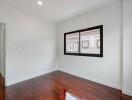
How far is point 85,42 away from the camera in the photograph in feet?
12.2

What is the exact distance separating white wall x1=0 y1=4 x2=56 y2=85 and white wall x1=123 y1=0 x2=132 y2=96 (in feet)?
10.3

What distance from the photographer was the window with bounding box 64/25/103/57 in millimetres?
3264

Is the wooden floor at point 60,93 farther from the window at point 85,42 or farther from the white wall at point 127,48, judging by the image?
the window at point 85,42

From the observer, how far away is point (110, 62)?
116 inches

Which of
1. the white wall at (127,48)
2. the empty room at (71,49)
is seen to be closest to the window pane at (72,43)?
the empty room at (71,49)

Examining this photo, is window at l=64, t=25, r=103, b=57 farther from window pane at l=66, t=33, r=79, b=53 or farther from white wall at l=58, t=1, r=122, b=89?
white wall at l=58, t=1, r=122, b=89

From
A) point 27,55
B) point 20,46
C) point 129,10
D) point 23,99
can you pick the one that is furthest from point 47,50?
point 129,10

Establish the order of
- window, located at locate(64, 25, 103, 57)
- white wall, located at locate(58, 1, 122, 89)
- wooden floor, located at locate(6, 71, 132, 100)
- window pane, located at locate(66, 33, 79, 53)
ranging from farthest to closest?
1. window pane, located at locate(66, 33, 79, 53)
2. window, located at locate(64, 25, 103, 57)
3. white wall, located at locate(58, 1, 122, 89)
4. wooden floor, located at locate(6, 71, 132, 100)

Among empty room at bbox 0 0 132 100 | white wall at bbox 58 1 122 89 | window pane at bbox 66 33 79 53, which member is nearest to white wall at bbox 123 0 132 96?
empty room at bbox 0 0 132 100

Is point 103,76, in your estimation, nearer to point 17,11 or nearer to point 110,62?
point 110,62

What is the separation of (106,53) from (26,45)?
2880 mm

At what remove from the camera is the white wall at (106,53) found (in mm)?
2789

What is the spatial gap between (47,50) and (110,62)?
2750 mm

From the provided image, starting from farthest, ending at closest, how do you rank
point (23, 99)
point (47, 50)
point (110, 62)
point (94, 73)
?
point (47, 50) → point (94, 73) → point (110, 62) → point (23, 99)
